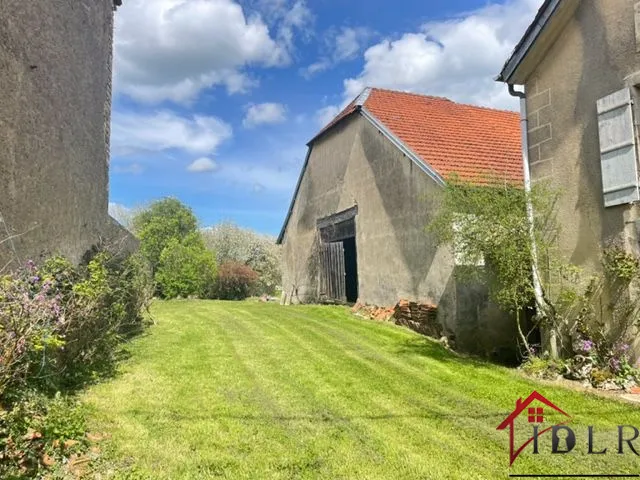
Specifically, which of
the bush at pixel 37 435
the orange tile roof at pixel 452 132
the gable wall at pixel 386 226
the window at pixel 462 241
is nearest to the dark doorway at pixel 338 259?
the gable wall at pixel 386 226

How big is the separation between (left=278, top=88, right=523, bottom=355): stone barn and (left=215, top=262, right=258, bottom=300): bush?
7412 mm

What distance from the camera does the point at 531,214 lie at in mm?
7047

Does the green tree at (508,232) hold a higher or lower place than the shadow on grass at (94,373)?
higher

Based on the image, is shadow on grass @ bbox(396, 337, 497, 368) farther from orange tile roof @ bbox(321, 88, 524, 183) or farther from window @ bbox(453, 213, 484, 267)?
orange tile roof @ bbox(321, 88, 524, 183)

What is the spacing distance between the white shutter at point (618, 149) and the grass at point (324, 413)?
270 centimetres

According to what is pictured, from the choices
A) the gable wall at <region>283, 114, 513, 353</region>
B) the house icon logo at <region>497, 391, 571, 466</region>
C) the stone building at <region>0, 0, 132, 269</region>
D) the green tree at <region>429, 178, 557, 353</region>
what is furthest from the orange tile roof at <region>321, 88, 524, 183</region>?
the stone building at <region>0, 0, 132, 269</region>

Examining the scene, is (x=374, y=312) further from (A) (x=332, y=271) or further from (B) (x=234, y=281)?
(B) (x=234, y=281)

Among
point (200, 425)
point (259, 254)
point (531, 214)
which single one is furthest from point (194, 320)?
point (259, 254)

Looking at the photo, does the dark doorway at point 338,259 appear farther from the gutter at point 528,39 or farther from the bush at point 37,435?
the bush at point 37,435

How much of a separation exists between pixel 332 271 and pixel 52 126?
10251 millimetres

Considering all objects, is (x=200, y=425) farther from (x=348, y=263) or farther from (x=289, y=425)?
(x=348, y=263)

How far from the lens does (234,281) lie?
2467 cm

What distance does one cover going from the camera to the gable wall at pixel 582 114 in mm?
6285

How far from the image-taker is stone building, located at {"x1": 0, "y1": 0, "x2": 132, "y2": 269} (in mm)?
5090
